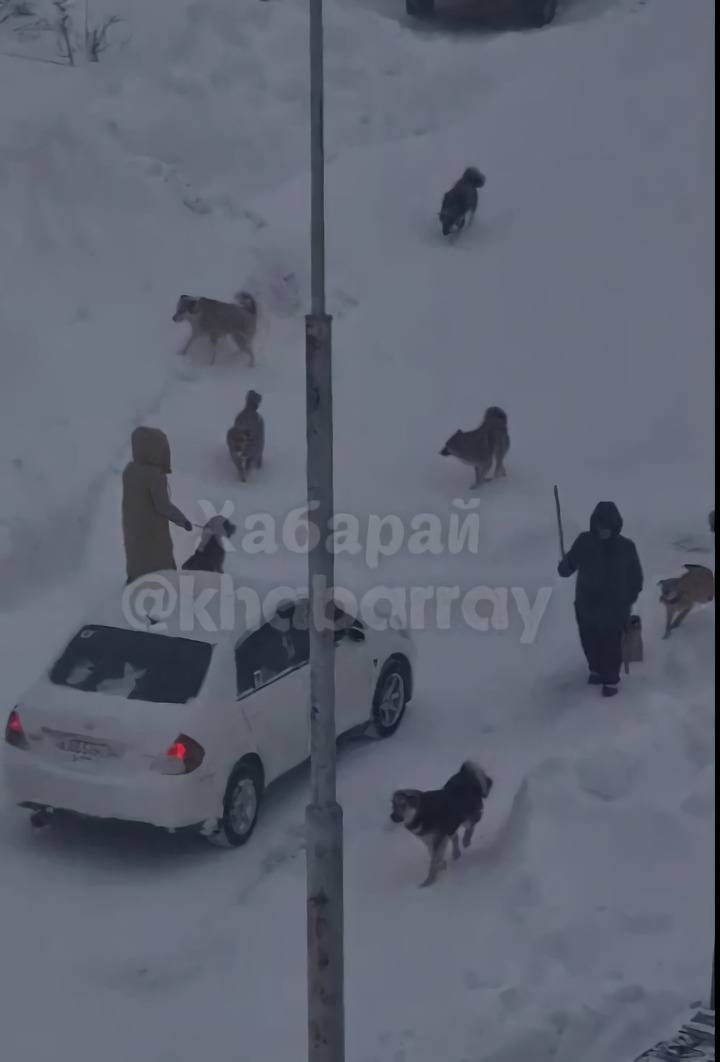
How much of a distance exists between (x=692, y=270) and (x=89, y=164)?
6694 millimetres

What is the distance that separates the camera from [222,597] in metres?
9.17

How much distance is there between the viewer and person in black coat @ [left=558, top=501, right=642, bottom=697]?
952 centimetres

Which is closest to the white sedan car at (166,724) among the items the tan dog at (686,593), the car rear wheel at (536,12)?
the tan dog at (686,593)

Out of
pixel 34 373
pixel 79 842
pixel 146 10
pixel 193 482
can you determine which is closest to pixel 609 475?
pixel 193 482

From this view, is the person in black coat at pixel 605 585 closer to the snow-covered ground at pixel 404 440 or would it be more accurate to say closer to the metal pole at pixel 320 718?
the snow-covered ground at pixel 404 440

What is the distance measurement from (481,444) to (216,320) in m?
3.10

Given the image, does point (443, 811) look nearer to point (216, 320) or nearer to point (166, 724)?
point (166, 724)

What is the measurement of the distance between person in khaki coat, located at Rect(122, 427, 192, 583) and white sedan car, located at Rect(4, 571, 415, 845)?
1.32 meters

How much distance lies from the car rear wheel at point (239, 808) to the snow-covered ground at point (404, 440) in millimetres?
138

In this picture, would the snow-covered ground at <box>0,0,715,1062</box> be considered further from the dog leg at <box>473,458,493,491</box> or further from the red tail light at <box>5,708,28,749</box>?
the red tail light at <box>5,708,28,749</box>

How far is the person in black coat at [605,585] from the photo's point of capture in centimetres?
952

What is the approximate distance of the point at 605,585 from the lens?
9602mm

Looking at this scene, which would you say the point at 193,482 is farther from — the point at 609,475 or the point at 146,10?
the point at 146,10

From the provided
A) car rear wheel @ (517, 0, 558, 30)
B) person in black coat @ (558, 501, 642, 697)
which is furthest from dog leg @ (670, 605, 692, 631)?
car rear wheel @ (517, 0, 558, 30)
